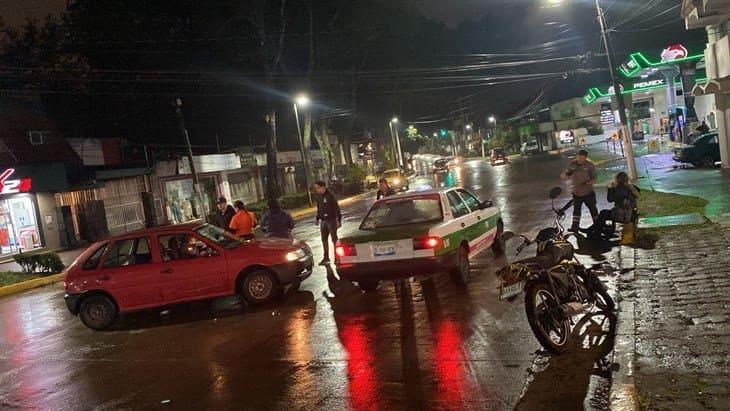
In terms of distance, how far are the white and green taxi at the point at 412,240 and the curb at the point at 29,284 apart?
11.5 metres

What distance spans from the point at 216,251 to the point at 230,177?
34021 mm

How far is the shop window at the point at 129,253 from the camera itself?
10.2 m

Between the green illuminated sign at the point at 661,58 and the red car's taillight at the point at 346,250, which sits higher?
the green illuminated sign at the point at 661,58

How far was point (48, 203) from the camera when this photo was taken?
26.6m

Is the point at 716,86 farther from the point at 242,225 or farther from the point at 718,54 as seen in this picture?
the point at 242,225

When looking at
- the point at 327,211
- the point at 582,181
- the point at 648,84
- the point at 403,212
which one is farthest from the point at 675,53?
the point at 403,212

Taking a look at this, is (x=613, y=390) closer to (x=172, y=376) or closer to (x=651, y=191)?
(x=172, y=376)

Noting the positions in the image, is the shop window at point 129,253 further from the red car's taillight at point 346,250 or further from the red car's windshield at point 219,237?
the red car's taillight at point 346,250

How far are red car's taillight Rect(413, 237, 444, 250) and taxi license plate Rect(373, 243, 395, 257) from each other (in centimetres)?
35

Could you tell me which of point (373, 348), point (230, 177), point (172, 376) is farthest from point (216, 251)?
point (230, 177)

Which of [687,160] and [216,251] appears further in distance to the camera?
[687,160]

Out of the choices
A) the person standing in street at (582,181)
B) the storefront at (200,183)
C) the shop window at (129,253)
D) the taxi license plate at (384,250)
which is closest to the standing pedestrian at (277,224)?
the shop window at (129,253)

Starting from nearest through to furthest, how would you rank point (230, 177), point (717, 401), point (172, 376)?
point (717, 401) → point (172, 376) → point (230, 177)

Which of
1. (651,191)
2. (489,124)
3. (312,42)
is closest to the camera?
(651,191)
